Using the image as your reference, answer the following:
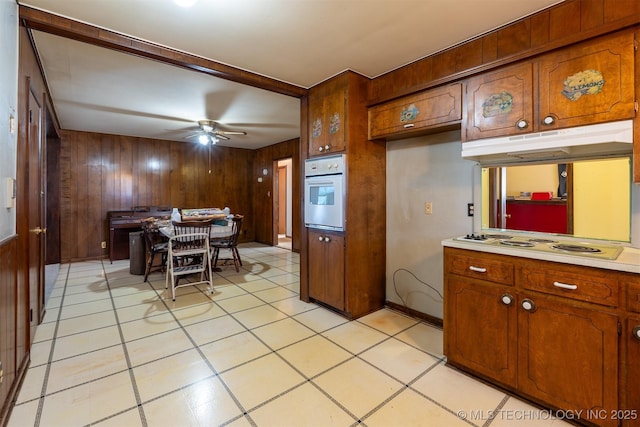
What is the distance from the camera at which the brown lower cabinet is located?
1374 millimetres

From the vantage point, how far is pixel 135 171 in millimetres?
5887

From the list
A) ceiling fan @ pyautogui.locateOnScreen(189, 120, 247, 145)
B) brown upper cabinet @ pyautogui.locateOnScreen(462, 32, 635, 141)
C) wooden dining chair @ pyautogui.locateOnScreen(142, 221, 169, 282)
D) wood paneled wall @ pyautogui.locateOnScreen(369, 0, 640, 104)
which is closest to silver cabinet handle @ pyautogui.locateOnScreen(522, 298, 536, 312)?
brown upper cabinet @ pyautogui.locateOnScreen(462, 32, 635, 141)

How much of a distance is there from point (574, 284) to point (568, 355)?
14.5 inches

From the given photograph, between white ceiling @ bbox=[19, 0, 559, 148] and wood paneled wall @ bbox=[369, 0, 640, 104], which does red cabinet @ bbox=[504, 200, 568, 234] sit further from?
white ceiling @ bbox=[19, 0, 559, 148]

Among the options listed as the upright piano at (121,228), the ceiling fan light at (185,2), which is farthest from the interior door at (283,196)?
the ceiling fan light at (185,2)

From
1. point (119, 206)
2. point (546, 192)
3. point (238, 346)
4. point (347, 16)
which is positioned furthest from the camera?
point (119, 206)

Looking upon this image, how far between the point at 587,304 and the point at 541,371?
45 cm

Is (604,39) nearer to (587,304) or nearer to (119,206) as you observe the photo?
(587,304)

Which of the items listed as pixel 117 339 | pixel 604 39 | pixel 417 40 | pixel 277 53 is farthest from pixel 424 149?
pixel 117 339

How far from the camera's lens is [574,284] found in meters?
1.48

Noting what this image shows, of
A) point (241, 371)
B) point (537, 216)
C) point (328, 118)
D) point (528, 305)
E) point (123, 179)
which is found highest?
point (328, 118)

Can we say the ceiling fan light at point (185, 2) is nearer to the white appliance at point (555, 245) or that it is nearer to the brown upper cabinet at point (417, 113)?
the brown upper cabinet at point (417, 113)

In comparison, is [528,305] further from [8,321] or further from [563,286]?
[8,321]

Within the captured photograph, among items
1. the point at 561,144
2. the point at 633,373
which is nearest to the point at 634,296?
the point at 633,373
